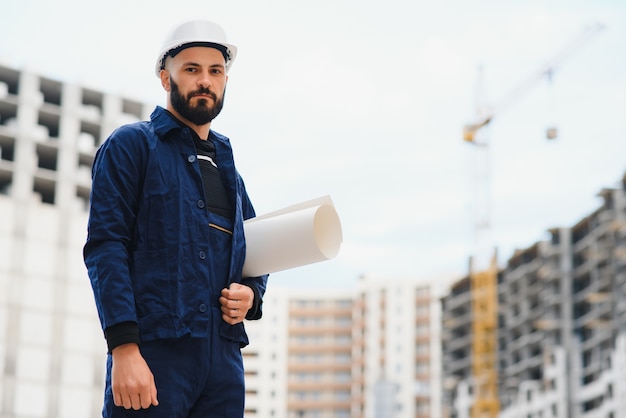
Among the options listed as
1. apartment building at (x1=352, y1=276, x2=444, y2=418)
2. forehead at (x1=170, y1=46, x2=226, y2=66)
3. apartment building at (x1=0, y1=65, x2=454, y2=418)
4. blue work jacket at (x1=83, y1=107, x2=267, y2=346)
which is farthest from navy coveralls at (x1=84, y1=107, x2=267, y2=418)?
apartment building at (x1=352, y1=276, x2=444, y2=418)

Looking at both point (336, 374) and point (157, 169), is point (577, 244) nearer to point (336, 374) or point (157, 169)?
point (336, 374)

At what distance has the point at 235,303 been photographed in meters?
4.11

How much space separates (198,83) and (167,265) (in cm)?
69

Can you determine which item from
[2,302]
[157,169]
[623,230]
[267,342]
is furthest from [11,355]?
[267,342]

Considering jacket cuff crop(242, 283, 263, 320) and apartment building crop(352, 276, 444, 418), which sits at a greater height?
apartment building crop(352, 276, 444, 418)

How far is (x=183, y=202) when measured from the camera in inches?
161

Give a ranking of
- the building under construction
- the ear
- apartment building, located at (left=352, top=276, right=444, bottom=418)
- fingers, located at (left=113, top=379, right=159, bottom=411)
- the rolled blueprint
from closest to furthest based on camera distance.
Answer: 1. fingers, located at (left=113, top=379, right=159, bottom=411)
2. the rolled blueprint
3. the ear
4. the building under construction
5. apartment building, located at (left=352, top=276, right=444, bottom=418)

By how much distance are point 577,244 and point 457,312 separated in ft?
127

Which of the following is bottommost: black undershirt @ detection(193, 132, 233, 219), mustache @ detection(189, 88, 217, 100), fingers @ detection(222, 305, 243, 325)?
fingers @ detection(222, 305, 243, 325)

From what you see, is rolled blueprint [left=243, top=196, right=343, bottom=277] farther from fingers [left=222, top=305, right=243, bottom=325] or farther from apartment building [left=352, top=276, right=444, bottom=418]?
apartment building [left=352, top=276, right=444, bottom=418]

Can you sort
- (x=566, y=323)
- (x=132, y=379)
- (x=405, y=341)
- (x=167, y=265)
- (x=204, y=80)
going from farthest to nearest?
(x=405, y=341), (x=566, y=323), (x=204, y=80), (x=167, y=265), (x=132, y=379)

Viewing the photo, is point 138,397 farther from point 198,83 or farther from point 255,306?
point 198,83

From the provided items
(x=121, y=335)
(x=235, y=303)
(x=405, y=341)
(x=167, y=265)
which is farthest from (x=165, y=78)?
(x=405, y=341)

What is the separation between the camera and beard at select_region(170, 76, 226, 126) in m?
4.27
